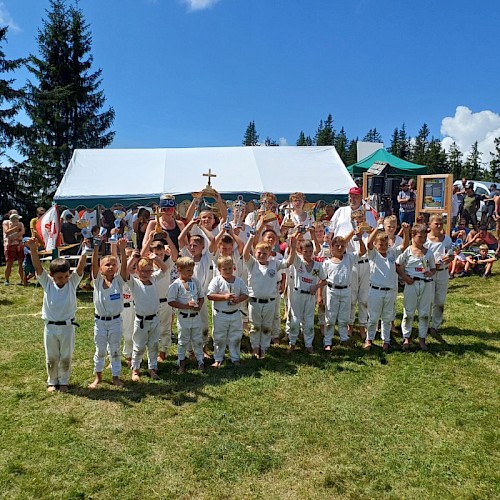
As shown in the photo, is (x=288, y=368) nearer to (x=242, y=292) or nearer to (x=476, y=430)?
(x=242, y=292)

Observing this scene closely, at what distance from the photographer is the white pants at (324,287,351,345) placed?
6.09m

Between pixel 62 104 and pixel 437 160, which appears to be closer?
pixel 62 104

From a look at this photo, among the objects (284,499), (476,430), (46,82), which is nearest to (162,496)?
(284,499)

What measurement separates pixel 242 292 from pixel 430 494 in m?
3.02

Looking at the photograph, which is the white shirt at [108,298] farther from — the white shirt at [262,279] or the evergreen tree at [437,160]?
the evergreen tree at [437,160]

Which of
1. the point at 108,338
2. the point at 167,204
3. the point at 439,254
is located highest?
the point at 167,204

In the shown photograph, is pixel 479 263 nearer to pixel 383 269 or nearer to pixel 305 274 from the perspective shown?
pixel 383 269

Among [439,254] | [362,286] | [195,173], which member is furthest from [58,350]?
[195,173]

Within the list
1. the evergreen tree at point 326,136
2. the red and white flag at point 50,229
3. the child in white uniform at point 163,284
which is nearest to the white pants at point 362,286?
the child in white uniform at point 163,284

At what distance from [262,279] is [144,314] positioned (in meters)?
1.61

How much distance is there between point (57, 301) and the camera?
472 centimetres

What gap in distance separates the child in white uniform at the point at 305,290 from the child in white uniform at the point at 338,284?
16cm

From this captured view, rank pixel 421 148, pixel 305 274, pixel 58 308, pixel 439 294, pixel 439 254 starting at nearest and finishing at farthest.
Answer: pixel 58 308
pixel 305 274
pixel 439 254
pixel 439 294
pixel 421 148

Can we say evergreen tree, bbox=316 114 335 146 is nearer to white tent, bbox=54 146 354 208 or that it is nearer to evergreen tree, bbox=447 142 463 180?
evergreen tree, bbox=447 142 463 180
